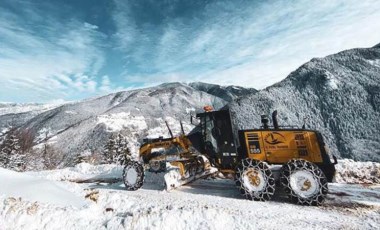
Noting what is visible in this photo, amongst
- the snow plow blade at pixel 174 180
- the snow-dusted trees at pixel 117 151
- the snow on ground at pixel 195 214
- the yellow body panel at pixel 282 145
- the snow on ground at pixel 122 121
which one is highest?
the snow on ground at pixel 122 121

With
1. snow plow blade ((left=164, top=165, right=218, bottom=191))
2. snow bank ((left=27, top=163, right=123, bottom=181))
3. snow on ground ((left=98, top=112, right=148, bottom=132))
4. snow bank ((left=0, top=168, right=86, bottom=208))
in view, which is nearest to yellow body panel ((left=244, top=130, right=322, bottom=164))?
snow plow blade ((left=164, top=165, right=218, bottom=191))

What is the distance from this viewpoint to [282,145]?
10.0m

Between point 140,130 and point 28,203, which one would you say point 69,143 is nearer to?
point 140,130

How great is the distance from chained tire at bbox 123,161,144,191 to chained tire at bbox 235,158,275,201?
161 inches

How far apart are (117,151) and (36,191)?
1159 inches

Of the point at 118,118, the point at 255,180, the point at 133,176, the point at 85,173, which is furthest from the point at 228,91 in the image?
the point at 255,180

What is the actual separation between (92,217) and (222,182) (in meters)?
6.25

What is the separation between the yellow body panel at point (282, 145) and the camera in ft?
32.1

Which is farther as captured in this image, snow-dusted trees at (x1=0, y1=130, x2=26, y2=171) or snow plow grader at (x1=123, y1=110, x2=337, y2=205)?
snow-dusted trees at (x1=0, y1=130, x2=26, y2=171)

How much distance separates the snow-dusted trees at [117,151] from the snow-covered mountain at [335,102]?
14.1m

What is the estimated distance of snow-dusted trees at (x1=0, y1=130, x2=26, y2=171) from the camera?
35.7 m

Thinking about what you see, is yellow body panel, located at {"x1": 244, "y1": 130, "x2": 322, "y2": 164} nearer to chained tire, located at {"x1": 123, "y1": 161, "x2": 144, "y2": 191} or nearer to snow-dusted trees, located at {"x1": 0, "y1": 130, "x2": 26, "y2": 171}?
chained tire, located at {"x1": 123, "y1": 161, "x2": 144, "y2": 191}

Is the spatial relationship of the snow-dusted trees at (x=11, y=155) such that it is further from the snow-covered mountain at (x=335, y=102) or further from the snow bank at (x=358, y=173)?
the snow bank at (x=358, y=173)

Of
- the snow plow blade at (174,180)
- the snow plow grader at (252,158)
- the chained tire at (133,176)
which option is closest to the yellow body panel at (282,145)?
the snow plow grader at (252,158)
